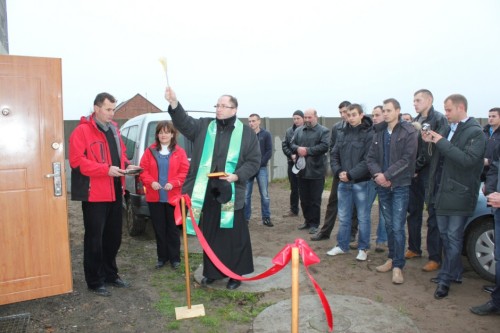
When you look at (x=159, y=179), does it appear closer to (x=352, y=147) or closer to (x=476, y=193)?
(x=352, y=147)

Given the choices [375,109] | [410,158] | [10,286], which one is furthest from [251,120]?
[10,286]

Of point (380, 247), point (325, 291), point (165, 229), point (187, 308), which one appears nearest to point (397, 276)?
point (325, 291)

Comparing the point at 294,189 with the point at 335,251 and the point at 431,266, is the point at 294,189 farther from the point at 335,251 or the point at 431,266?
the point at 431,266

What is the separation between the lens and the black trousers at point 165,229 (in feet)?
17.8

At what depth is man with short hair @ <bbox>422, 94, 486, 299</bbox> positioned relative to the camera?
405 centimetres

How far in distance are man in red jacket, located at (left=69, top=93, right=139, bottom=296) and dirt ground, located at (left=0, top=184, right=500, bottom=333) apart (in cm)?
36

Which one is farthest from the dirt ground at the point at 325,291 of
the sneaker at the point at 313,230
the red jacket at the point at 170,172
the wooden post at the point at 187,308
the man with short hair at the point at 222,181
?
the red jacket at the point at 170,172

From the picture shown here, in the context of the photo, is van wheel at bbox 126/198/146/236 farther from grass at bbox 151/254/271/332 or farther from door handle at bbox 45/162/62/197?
door handle at bbox 45/162/62/197

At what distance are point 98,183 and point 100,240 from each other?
0.62 metres

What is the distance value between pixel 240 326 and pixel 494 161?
295cm

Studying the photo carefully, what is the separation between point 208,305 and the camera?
164 inches

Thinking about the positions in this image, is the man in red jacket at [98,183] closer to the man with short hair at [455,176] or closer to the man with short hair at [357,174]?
the man with short hair at [357,174]

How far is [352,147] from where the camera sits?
5516 mm

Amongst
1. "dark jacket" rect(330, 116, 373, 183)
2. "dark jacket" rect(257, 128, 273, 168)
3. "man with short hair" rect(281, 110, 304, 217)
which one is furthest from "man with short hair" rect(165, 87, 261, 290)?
"dark jacket" rect(257, 128, 273, 168)
